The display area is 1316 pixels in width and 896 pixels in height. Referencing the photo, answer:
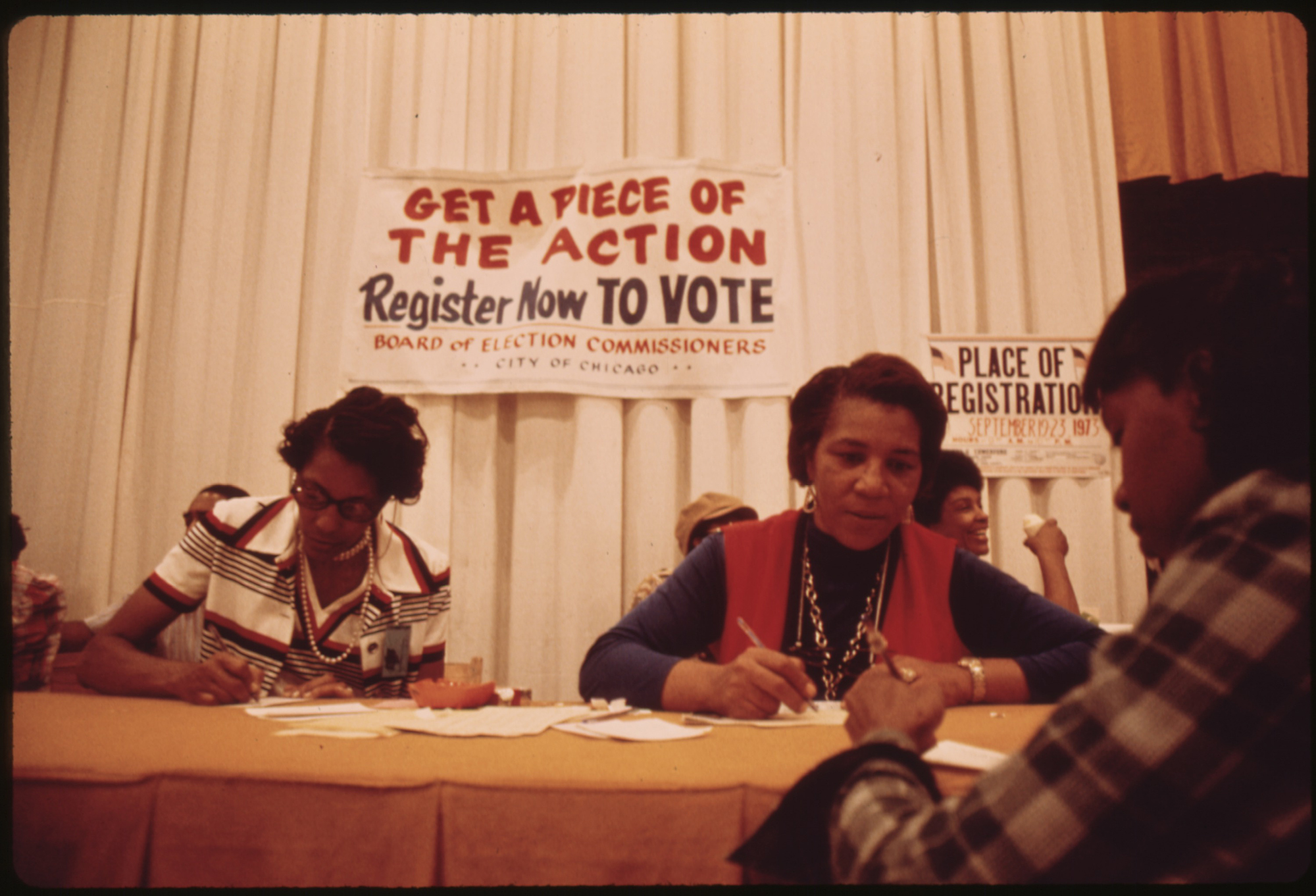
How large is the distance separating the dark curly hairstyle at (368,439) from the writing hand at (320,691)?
1.44 feet

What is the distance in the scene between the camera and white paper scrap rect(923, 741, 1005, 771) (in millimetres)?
924

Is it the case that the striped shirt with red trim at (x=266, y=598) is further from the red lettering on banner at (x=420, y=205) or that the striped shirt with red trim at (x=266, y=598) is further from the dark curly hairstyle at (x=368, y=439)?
the red lettering on banner at (x=420, y=205)

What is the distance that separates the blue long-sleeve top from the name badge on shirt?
0.57 metres

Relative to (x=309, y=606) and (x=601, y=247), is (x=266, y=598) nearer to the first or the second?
(x=309, y=606)

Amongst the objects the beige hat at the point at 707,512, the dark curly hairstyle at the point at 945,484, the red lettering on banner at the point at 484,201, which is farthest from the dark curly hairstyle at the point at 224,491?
the dark curly hairstyle at the point at 945,484

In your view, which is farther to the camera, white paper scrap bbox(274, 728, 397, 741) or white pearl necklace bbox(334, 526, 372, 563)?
white pearl necklace bbox(334, 526, 372, 563)

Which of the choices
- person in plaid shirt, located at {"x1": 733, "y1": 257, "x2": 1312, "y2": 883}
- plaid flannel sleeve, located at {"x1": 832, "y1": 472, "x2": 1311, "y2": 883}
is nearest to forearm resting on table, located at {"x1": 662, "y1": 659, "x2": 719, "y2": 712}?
person in plaid shirt, located at {"x1": 733, "y1": 257, "x2": 1312, "y2": 883}

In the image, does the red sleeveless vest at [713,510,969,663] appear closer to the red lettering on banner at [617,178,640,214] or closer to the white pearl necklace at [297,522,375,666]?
the white pearl necklace at [297,522,375,666]

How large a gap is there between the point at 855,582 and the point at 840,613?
71 mm

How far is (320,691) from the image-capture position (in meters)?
1.60

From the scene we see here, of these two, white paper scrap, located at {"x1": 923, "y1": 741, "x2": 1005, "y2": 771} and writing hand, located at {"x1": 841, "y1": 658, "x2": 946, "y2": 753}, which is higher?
writing hand, located at {"x1": 841, "y1": 658, "x2": 946, "y2": 753}

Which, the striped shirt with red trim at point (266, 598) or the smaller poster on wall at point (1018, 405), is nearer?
the striped shirt with red trim at point (266, 598)

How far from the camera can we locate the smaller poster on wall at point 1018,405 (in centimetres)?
341

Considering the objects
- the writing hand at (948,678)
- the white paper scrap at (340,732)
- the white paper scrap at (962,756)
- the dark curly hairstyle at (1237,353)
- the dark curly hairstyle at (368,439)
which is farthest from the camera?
the dark curly hairstyle at (368,439)
